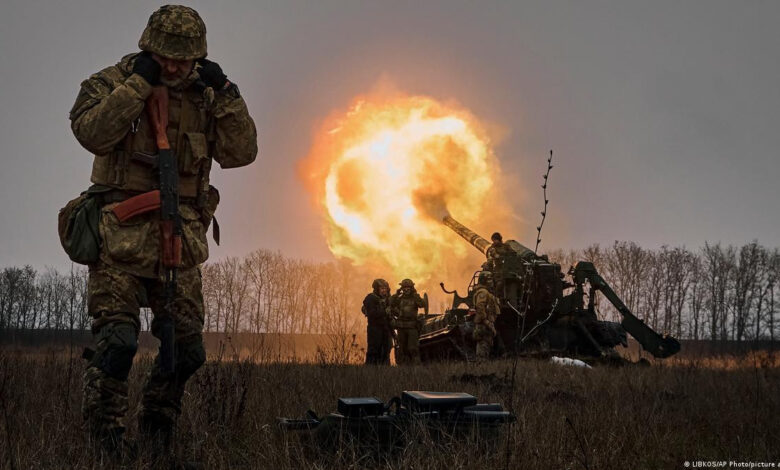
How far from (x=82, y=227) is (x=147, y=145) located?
0.58 metres

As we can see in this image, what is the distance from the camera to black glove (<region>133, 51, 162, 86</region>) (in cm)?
370

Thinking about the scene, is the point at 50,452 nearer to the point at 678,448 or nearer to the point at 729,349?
the point at 678,448

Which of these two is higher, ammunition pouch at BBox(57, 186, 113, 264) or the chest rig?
the chest rig

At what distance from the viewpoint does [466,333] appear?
1537cm

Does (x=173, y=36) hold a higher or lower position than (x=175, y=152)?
higher

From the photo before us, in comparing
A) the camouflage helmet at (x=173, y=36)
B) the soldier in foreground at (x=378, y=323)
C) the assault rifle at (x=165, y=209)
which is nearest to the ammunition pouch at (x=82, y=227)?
the assault rifle at (x=165, y=209)

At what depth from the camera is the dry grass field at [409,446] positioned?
10.4 feet

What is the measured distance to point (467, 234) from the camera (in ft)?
59.0

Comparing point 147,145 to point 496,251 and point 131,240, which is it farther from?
point 496,251

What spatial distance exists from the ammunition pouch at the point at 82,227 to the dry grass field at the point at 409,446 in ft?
2.39

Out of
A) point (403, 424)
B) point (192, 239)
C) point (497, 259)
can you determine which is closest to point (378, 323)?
point (497, 259)

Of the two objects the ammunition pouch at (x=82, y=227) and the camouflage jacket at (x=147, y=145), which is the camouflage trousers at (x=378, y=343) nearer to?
the camouflage jacket at (x=147, y=145)

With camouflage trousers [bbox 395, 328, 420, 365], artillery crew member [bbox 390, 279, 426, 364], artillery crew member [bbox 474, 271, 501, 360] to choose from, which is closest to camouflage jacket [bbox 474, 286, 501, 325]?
artillery crew member [bbox 474, 271, 501, 360]

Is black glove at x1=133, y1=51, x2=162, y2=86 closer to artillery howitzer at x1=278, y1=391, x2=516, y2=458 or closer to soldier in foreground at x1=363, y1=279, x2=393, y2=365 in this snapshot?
artillery howitzer at x1=278, y1=391, x2=516, y2=458
